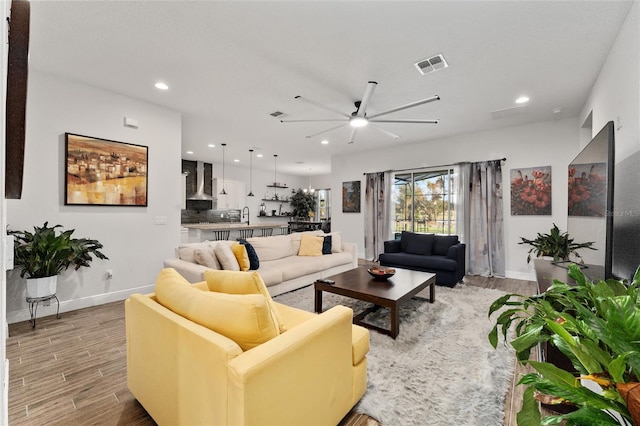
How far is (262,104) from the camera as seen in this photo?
154 inches

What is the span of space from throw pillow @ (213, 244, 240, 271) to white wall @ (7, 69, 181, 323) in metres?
1.27

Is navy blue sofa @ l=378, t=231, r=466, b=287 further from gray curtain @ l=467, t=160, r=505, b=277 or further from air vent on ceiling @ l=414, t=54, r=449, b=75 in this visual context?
air vent on ceiling @ l=414, t=54, r=449, b=75

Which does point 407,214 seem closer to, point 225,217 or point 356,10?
point 356,10

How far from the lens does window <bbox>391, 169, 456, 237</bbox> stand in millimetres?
5711

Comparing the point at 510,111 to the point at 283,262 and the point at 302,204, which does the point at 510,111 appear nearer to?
the point at 283,262

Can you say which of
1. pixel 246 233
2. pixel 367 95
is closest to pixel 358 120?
pixel 367 95

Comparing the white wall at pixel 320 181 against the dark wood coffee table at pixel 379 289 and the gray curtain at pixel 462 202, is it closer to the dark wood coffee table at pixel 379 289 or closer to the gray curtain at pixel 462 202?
the gray curtain at pixel 462 202

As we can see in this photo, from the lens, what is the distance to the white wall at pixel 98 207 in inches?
120

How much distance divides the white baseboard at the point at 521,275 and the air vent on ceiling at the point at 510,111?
2.67 metres

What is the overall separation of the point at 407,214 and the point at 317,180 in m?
5.64

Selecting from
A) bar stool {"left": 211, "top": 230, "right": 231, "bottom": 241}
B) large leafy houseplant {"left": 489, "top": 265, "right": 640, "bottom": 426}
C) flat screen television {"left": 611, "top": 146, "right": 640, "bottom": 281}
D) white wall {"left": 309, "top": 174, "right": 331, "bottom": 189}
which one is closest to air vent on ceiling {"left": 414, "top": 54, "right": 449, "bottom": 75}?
flat screen television {"left": 611, "top": 146, "right": 640, "bottom": 281}

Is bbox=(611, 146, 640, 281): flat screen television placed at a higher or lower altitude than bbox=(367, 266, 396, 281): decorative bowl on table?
higher

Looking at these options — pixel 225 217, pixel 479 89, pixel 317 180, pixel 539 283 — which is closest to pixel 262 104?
pixel 479 89

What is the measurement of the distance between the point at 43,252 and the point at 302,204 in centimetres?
815
